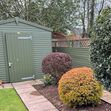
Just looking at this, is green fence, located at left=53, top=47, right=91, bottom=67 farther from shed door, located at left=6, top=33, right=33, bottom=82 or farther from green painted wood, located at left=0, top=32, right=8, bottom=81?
green painted wood, located at left=0, top=32, right=8, bottom=81

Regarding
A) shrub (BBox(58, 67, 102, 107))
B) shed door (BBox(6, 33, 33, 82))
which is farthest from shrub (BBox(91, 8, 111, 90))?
shed door (BBox(6, 33, 33, 82))

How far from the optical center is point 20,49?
8.28 meters

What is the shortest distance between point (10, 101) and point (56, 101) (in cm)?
138

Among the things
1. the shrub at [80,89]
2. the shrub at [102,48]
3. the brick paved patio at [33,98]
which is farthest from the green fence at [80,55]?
the shrub at [102,48]

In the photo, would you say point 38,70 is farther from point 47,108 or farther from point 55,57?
point 47,108

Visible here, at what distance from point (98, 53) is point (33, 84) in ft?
16.3

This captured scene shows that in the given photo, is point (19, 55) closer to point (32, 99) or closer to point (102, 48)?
point (32, 99)

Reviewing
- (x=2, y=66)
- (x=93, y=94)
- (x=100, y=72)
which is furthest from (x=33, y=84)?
(x=100, y=72)

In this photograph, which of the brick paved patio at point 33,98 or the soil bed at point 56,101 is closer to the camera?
the soil bed at point 56,101

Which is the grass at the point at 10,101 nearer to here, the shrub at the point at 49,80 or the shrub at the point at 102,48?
the shrub at the point at 49,80

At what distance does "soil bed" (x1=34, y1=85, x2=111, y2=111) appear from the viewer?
4.68 metres

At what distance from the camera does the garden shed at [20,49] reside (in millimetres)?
8086

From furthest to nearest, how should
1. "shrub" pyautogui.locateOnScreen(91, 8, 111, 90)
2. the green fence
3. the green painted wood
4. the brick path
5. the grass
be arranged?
the green painted wood
the green fence
the grass
the brick path
"shrub" pyautogui.locateOnScreen(91, 8, 111, 90)

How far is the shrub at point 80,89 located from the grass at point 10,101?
1240 mm
